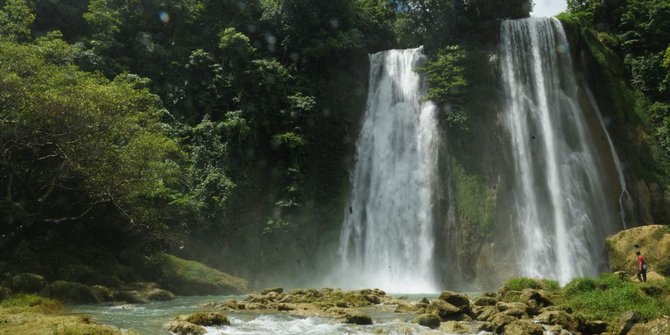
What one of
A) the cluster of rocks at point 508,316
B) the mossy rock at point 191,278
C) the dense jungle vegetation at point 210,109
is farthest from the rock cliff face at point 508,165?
the mossy rock at point 191,278

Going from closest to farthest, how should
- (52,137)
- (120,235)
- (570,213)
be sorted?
(52,137), (120,235), (570,213)

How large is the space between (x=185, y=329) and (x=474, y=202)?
17251 mm

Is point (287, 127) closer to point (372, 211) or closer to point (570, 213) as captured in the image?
point (372, 211)

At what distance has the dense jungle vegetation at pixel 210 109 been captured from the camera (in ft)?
55.6

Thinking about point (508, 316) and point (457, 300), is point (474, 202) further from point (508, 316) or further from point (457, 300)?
point (508, 316)

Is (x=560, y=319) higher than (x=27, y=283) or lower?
lower

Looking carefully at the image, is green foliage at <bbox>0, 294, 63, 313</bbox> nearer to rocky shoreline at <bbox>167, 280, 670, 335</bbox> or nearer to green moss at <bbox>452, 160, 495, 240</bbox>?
rocky shoreline at <bbox>167, 280, 670, 335</bbox>

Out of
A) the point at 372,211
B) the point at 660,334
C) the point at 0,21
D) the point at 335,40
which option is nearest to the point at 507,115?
the point at 372,211

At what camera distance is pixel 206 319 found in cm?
1078

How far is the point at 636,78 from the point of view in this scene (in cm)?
2942

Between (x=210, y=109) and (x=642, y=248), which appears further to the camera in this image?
(x=210, y=109)

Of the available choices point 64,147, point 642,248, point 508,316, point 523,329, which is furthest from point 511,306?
point 64,147

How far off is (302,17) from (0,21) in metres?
16.1

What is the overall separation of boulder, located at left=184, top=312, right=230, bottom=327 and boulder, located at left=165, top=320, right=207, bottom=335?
1.88 feet
